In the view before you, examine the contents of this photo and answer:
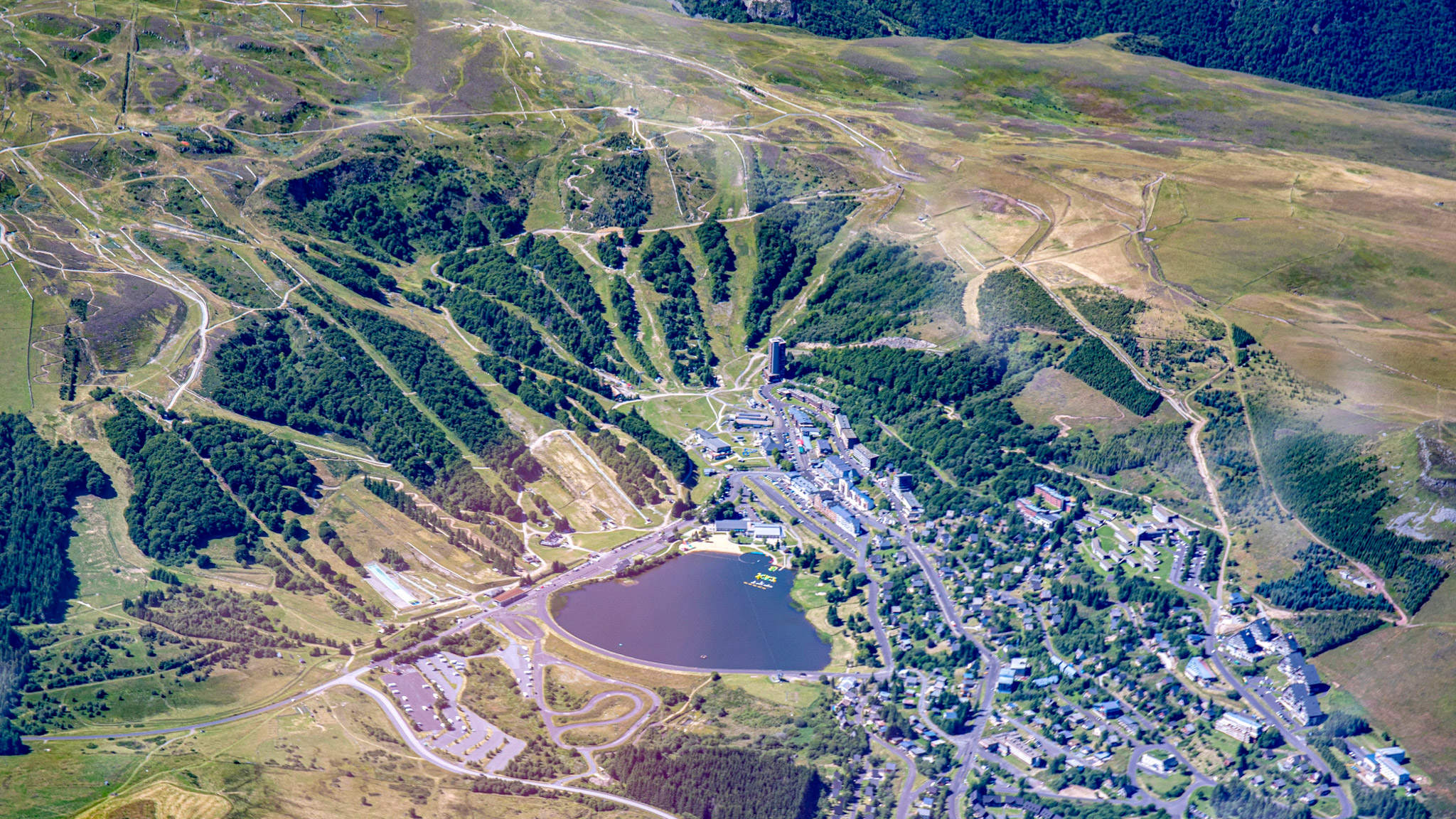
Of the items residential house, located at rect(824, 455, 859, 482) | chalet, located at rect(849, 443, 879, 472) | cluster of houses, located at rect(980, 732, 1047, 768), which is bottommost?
cluster of houses, located at rect(980, 732, 1047, 768)

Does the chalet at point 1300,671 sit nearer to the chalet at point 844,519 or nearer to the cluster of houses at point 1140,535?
the cluster of houses at point 1140,535

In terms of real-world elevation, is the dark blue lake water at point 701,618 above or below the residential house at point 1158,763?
below

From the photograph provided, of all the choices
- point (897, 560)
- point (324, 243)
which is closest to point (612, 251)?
point (324, 243)

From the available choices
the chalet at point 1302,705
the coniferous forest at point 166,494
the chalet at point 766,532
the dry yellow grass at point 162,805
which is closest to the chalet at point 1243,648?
the chalet at point 1302,705

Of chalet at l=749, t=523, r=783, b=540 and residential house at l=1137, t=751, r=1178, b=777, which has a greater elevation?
chalet at l=749, t=523, r=783, b=540

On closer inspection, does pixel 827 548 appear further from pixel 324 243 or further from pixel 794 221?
pixel 324 243

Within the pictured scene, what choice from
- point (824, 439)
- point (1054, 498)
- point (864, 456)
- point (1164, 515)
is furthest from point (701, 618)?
point (1164, 515)

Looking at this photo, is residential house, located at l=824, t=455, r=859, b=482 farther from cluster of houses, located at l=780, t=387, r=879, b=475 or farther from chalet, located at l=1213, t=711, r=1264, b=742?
chalet, located at l=1213, t=711, r=1264, b=742

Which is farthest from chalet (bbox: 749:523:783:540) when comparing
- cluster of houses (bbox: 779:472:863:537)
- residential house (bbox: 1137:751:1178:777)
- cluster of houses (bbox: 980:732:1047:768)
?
residential house (bbox: 1137:751:1178:777)
